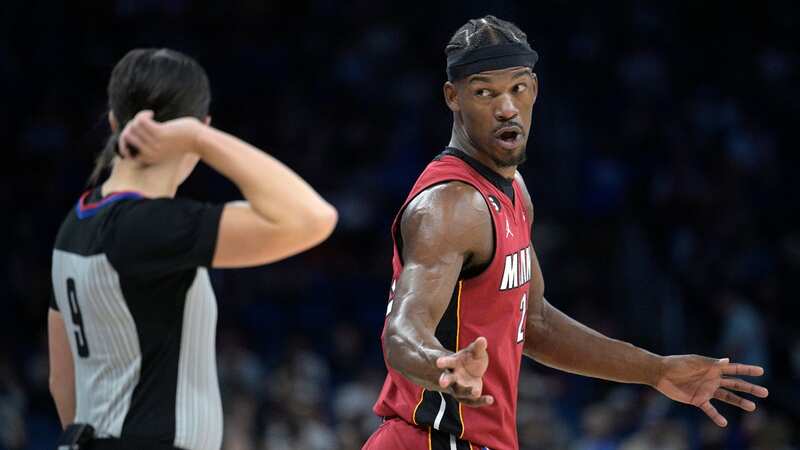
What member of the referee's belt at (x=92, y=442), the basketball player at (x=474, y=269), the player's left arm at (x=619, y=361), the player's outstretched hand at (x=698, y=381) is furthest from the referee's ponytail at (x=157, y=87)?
the player's outstretched hand at (x=698, y=381)

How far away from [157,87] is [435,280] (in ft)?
4.38

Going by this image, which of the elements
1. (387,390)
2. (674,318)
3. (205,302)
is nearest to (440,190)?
(387,390)

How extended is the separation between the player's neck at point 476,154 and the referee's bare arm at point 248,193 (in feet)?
5.55

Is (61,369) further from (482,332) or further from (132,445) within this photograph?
(482,332)

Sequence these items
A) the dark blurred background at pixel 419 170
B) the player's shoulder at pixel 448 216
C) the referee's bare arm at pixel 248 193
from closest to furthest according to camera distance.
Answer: the referee's bare arm at pixel 248 193 < the player's shoulder at pixel 448 216 < the dark blurred background at pixel 419 170

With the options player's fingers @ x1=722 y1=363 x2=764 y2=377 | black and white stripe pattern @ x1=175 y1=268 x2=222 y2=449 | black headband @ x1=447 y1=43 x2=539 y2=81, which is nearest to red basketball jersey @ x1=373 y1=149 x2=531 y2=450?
black headband @ x1=447 y1=43 x2=539 y2=81

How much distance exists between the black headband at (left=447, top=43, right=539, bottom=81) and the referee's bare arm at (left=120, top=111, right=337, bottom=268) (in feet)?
5.55

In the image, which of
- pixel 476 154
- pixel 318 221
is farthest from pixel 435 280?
pixel 318 221

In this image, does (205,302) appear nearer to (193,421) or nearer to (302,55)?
(193,421)

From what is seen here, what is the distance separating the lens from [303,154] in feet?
42.2

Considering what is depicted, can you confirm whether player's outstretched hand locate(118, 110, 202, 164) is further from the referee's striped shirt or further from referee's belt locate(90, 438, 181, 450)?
referee's belt locate(90, 438, 181, 450)

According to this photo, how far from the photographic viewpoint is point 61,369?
142 inches

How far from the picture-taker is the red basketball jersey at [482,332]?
447 centimetres

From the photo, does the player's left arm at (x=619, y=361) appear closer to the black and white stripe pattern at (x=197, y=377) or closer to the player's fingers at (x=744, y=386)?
the player's fingers at (x=744, y=386)
